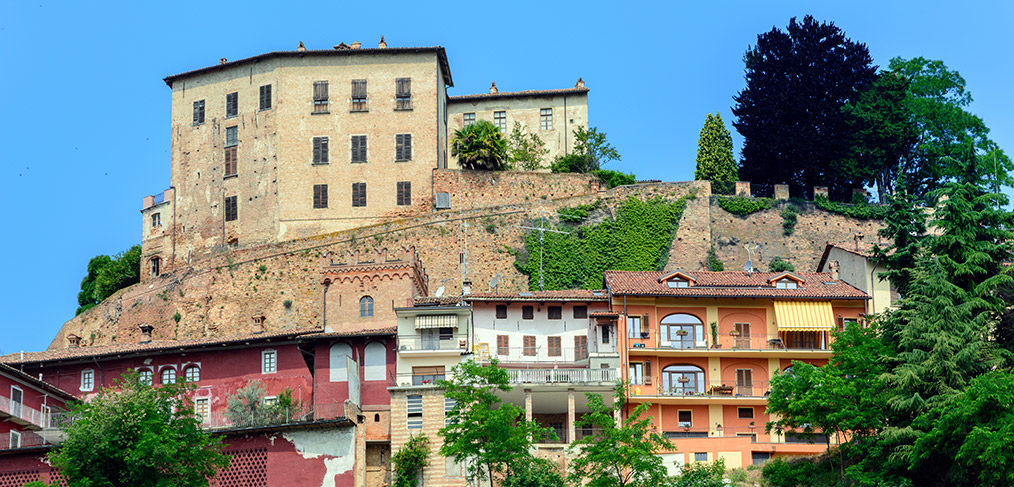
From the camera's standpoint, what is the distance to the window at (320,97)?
8244cm

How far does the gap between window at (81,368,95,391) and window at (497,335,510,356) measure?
17.9 m

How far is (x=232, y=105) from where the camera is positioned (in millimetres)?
84438

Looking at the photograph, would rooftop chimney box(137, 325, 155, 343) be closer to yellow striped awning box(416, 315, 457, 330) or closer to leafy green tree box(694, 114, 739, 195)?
yellow striped awning box(416, 315, 457, 330)

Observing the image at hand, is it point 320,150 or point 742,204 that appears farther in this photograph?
point 320,150

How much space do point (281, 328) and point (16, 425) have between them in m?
20.1

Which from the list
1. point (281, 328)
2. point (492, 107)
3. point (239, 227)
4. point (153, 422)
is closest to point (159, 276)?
point (239, 227)

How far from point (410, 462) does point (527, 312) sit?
10682 mm

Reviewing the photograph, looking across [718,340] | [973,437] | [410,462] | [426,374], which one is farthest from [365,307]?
[973,437]

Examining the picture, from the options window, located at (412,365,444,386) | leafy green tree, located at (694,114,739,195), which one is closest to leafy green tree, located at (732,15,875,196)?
leafy green tree, located at (694,114,739,195)

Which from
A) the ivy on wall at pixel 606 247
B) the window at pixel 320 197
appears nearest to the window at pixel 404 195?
the window at pixel 320 197

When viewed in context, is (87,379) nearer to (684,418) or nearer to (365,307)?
(365,307)

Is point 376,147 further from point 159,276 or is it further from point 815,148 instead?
point 815,148

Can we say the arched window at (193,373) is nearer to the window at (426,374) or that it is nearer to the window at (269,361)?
the window at (269,361)

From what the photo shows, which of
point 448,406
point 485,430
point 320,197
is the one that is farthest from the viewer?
point 320,197
